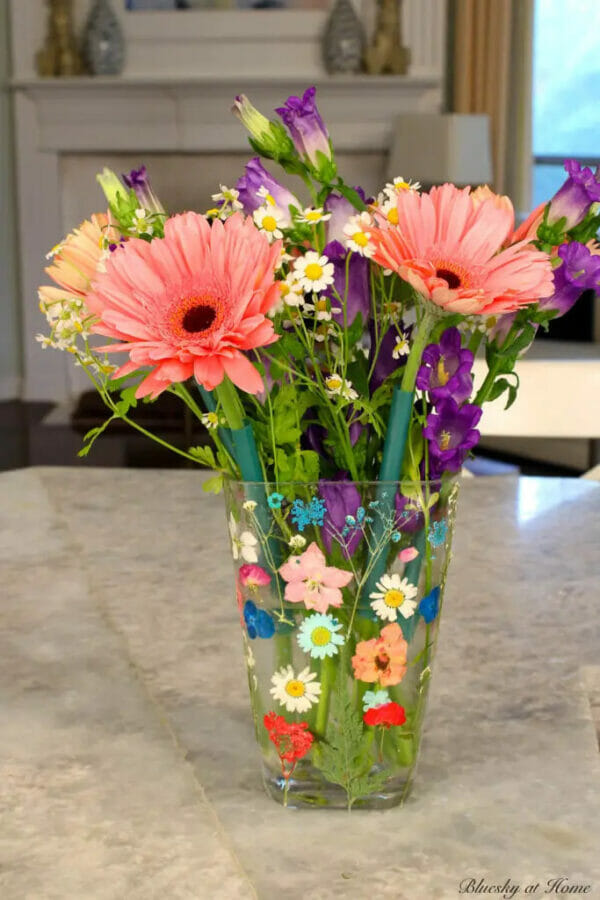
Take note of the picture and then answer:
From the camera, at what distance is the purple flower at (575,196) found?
0.57m

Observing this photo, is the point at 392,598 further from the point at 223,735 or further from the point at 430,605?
the point at 223,735

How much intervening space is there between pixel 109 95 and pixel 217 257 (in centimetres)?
575

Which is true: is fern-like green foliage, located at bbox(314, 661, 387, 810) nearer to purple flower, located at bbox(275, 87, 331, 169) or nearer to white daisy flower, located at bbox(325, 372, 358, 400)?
white daisy flower, located at bbox(325, 372, 358, 400)

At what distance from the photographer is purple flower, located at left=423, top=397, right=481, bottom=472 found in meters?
0.56

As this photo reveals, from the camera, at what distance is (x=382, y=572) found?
1.94 ft

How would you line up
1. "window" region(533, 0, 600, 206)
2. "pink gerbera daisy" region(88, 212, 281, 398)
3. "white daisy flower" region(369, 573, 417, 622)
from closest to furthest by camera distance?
"pink gerbera daisy" region(88, 212, 281, 398) < "white daisy flower" region(369, 573, 417, 622) < "window" region(533, 0, 600, 206)


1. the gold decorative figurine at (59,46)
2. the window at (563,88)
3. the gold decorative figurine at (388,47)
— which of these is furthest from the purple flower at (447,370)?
the window at (563,88)

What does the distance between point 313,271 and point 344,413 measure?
0.09 meters

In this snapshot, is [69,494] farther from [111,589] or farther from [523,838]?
[523,838]

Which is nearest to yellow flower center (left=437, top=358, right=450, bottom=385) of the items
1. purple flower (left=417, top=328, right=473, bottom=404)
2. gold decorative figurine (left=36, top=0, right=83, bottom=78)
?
purple flower (left=417, top=328, right=473, bottom=404)

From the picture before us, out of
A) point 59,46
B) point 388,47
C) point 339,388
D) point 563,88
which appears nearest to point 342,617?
point 339,388

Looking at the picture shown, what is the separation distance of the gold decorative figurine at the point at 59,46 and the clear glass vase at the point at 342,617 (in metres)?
5.76

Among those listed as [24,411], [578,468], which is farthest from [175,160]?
[578,468]

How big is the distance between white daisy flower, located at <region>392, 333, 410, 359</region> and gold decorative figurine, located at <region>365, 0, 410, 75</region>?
5581mm
